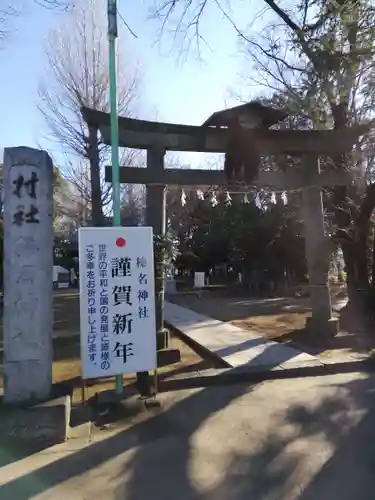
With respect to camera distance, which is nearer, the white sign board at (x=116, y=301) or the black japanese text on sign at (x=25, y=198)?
Answer: the black japanese text on sign at (x=25, y=198)

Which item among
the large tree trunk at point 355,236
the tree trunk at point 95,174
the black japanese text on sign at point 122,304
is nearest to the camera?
the black japanese text on sign at point 122,304

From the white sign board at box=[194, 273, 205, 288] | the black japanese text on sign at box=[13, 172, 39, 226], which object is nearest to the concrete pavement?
the black japanese text on sign at box=[13, 172, 39, 226]

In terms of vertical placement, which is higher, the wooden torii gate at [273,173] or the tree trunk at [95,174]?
the tree trunk at [95,174]

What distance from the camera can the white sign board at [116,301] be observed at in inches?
202

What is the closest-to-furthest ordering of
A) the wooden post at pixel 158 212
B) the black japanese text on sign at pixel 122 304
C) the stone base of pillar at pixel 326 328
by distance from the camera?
the black japanese text on sign at pixel 122 304 < the wooden post at pixel 158 212 < the stone base of pillar at pixel 326 328

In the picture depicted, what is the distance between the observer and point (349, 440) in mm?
4336

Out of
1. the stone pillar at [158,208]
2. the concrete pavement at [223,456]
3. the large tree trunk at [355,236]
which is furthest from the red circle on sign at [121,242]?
the large tree trunk at [355,236]

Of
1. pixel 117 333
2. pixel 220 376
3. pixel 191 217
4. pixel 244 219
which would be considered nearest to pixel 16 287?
pixel 117 333

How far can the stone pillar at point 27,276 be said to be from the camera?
4684mm

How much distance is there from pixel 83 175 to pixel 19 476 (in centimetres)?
1907

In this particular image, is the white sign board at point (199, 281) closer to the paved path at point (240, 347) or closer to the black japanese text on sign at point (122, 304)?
the paved path at point (240, 347)

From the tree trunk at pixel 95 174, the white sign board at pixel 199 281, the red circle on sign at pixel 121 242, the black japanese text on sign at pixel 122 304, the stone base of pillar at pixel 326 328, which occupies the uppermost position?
the tree trunk at pixel 95 174

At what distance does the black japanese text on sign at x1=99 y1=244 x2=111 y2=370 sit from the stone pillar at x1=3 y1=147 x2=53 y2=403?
559 mm

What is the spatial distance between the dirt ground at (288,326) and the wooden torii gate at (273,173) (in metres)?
0.41
